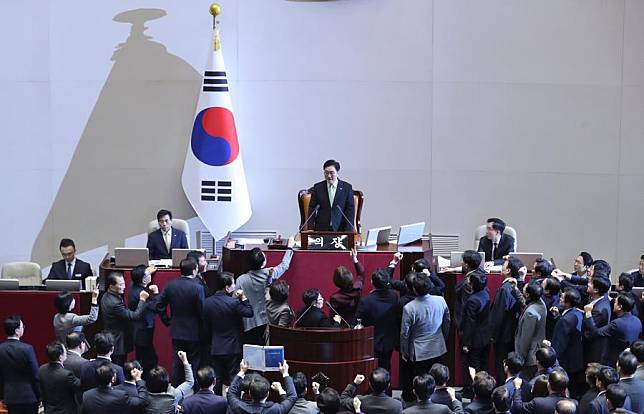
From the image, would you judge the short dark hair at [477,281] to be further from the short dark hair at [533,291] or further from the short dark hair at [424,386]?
the short dark hair at [424,386]

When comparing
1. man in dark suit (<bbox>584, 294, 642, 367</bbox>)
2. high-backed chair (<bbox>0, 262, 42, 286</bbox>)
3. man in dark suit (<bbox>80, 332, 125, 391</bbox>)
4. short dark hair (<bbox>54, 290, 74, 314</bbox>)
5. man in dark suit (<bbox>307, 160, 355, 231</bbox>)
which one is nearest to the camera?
man in dark suit (<bbox>80, 332, 125, 391</bbox>)

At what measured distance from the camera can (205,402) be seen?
24.3 ft

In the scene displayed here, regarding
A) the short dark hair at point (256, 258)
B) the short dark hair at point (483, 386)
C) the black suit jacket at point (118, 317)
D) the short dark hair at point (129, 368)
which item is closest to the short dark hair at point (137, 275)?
the black suit jacket at point (118, 317)

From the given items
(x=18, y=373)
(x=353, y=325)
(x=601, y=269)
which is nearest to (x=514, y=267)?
(x=601, y=269)

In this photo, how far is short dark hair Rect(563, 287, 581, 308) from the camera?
28.8 ft

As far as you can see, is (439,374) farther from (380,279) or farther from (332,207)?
(332,207)

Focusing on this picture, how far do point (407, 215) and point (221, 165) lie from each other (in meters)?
2.41

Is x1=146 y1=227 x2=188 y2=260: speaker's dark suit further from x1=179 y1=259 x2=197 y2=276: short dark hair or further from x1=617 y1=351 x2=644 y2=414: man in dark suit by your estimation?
x1=617 y1=351 x2=644 y2=414: man in dark suit

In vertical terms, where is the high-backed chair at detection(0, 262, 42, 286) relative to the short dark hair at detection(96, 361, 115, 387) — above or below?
above

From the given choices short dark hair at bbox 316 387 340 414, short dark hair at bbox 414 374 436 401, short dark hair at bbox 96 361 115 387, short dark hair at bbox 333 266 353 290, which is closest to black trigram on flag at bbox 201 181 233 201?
short dark hair at bbox 333 266 353 290

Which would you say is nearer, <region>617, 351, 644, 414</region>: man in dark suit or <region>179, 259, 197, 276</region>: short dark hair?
<region>617, 351, 644, 414</region>: man in dark suit

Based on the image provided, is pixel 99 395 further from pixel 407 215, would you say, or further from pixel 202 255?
pixel 407 215

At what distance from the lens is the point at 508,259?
9750 mm

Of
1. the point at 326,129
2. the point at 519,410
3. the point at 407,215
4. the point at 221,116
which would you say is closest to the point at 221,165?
the point at 221,116
